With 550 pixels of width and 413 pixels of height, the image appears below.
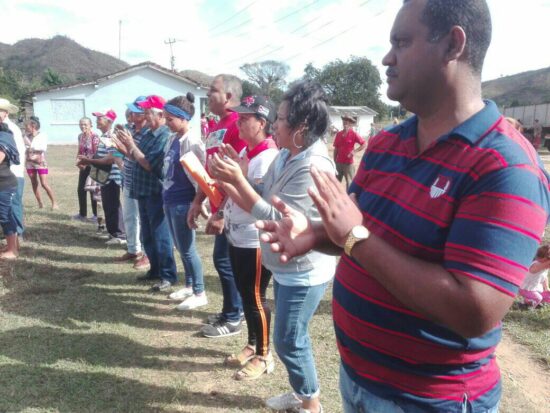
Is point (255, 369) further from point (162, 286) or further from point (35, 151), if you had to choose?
point (35, 151)

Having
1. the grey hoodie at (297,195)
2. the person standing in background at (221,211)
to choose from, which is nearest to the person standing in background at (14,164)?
the person standing in background at (221,211)

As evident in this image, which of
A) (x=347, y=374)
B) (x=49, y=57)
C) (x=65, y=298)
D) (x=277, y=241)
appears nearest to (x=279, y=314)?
(x=347, y=374)

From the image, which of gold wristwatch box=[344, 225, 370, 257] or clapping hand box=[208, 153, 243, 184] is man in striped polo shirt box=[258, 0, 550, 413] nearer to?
gold wristwatch box=[344, 225, 370, 257]

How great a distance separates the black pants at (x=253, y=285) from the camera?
315 cm

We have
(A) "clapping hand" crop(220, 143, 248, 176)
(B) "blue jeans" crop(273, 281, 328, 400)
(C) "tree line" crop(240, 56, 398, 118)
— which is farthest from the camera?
(C) "tree line" crop(240, 56, 398, 118)

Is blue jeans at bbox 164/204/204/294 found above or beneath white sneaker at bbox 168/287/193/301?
above

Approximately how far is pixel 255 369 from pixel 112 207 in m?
4.39

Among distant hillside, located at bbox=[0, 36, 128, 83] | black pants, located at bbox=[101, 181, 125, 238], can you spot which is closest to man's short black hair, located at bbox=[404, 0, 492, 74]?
black pants, located at bbox=[101, 181, 125, 238]

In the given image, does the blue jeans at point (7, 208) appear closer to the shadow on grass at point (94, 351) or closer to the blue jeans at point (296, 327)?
the shadow on grass at point (94, 351)

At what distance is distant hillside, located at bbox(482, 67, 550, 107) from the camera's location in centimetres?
8209

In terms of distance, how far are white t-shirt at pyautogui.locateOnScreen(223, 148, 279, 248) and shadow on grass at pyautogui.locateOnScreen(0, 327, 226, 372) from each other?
115 centimetres

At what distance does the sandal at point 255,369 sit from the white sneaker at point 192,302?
1.37 metres

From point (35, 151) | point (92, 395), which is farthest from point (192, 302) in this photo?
point (35, 151)

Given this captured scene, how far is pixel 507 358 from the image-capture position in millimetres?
3695
